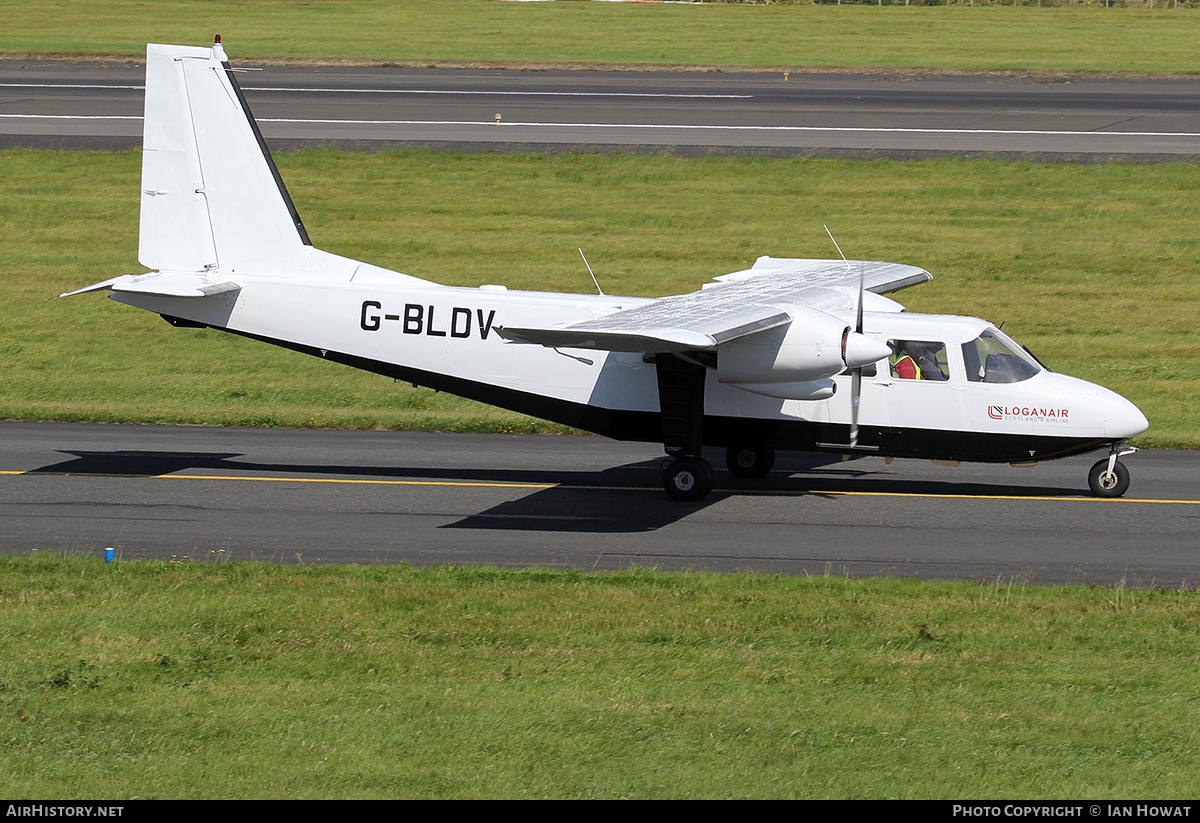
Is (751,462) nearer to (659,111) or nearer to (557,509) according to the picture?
(557,509)

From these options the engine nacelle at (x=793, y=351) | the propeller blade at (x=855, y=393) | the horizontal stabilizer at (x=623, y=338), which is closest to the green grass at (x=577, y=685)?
the horizontal stabilizer at (x=623, y=338)

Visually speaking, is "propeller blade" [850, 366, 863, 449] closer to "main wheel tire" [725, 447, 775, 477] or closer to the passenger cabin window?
the passenger cabin window

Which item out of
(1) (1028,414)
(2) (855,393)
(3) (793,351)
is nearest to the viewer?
(3) (793,351)

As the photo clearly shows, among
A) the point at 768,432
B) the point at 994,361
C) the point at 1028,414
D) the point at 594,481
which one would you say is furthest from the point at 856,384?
the point at 594,481

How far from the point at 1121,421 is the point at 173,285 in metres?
13.6

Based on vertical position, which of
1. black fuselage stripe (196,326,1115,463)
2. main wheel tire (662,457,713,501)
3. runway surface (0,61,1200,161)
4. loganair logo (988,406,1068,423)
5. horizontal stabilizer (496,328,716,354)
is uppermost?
runway surface (0,61,1200,161)

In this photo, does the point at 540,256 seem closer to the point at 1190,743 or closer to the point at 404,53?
the point at 1190,743

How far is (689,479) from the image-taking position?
17812mm

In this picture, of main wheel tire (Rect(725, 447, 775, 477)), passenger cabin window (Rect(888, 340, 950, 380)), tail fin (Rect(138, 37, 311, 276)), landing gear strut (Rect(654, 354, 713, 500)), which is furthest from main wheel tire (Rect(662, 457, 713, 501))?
tail fin (Rect(138, 37, 311, 276))

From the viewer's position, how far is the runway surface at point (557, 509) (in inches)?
608

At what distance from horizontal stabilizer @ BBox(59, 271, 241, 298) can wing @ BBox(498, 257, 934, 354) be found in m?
4.60

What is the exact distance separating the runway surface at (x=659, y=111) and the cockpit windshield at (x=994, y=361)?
2219cm

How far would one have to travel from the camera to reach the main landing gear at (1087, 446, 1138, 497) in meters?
17.8

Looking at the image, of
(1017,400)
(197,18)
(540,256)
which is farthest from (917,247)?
(197,18)
